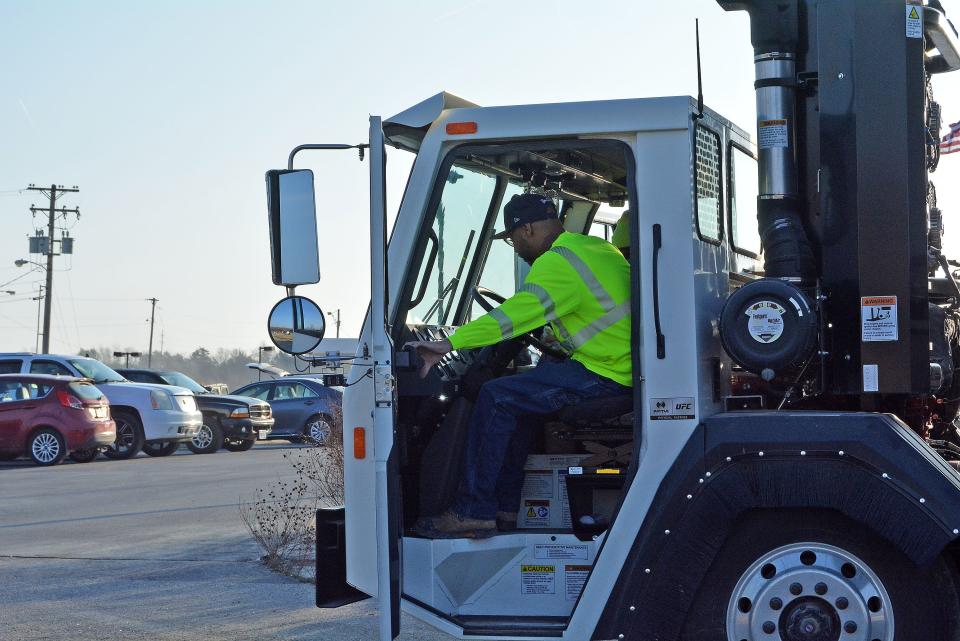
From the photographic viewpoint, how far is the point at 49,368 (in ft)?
75.7

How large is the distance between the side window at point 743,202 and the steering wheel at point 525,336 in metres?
0.90

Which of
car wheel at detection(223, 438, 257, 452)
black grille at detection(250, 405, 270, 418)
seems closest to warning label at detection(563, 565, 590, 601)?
black grille at detection(250, 405, 270, 418)

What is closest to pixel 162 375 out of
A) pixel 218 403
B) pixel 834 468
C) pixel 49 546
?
pixel 218 403

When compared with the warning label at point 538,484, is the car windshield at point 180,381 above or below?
above

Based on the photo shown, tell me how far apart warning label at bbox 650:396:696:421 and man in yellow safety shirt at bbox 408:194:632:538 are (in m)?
0.34

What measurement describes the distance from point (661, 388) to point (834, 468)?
2.32 ft

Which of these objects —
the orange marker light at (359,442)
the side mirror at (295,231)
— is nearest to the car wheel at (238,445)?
the orange marker light at (359,442)

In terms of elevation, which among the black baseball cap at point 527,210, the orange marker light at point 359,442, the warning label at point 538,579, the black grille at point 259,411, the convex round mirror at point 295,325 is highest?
the black baseball cap at point 527,210

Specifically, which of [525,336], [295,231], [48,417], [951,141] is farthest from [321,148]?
[48,417]

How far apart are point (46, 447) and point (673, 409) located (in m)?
18.3

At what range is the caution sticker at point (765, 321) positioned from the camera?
4.95 meters

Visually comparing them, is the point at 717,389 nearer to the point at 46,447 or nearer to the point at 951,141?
the point at 951,141

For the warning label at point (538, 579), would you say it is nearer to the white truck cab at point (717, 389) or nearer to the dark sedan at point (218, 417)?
the white truck cab at point (717, 389)

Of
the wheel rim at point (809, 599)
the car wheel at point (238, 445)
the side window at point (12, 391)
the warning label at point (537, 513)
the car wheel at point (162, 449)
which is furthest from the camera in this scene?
the car wheel at point (238, 445)
